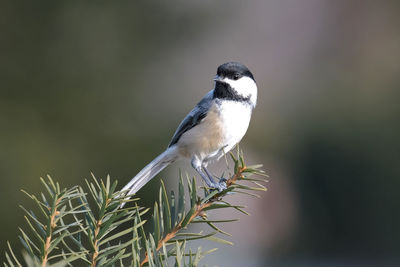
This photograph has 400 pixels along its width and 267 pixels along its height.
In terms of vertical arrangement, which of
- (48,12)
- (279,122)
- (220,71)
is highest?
(48,12)

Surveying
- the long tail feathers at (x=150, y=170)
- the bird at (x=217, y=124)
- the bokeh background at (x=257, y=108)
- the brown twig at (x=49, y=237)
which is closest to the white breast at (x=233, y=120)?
the bird at (x=217, y=124)

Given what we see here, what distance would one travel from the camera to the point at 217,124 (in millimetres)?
1710

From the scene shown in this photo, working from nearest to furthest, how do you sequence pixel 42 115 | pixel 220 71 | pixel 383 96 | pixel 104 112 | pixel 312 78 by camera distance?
pixel 220 71 → pixel 42 115 → pixel 104 112 → pixel 383 96 → pixel 312 78

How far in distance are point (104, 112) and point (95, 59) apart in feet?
1.26

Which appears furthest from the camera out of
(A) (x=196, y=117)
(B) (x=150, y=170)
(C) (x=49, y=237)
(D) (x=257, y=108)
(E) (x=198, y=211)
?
(D) (x=257, y=108)

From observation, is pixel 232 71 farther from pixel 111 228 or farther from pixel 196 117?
pixel 111 228

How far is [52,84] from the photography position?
3.16 metres

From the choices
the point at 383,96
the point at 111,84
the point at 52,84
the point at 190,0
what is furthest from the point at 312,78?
the point at 52,84

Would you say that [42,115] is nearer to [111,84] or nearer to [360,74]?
[111,84]

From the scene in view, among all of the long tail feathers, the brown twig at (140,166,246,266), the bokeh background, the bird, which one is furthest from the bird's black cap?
the bokeh background

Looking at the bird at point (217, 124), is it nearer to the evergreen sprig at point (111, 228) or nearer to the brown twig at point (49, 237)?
the evergreen sprig at point (111, 228)

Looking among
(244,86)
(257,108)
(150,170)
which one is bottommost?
(150,170)

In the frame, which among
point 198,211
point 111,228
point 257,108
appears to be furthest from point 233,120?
point 257,108

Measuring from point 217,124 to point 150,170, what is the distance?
25cm
